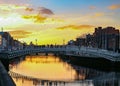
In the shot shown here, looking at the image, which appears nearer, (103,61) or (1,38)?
(103,61)

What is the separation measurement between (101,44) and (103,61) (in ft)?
138

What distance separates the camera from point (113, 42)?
116 metres

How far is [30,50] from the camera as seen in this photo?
214 feet

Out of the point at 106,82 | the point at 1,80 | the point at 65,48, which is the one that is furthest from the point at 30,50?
the point at 1,80

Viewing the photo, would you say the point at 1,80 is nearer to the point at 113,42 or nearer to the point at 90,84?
the point at 90,84

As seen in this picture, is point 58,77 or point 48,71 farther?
point 48,71

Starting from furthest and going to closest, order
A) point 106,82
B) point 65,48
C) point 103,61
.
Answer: point 103,61, point 65,48, point 106,82

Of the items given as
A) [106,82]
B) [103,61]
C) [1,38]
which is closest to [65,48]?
[103,61]

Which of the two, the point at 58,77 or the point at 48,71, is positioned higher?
the point at 58,77

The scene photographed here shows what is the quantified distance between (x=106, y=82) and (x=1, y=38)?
9325 centimetres

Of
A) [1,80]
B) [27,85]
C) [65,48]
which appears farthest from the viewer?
[65,48]

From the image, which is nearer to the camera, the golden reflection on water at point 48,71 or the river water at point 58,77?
the river water at point 58,77

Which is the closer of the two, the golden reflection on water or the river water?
the river water

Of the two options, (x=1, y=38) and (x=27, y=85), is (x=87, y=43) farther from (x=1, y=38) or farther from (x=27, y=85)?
(x=27, y=85)
